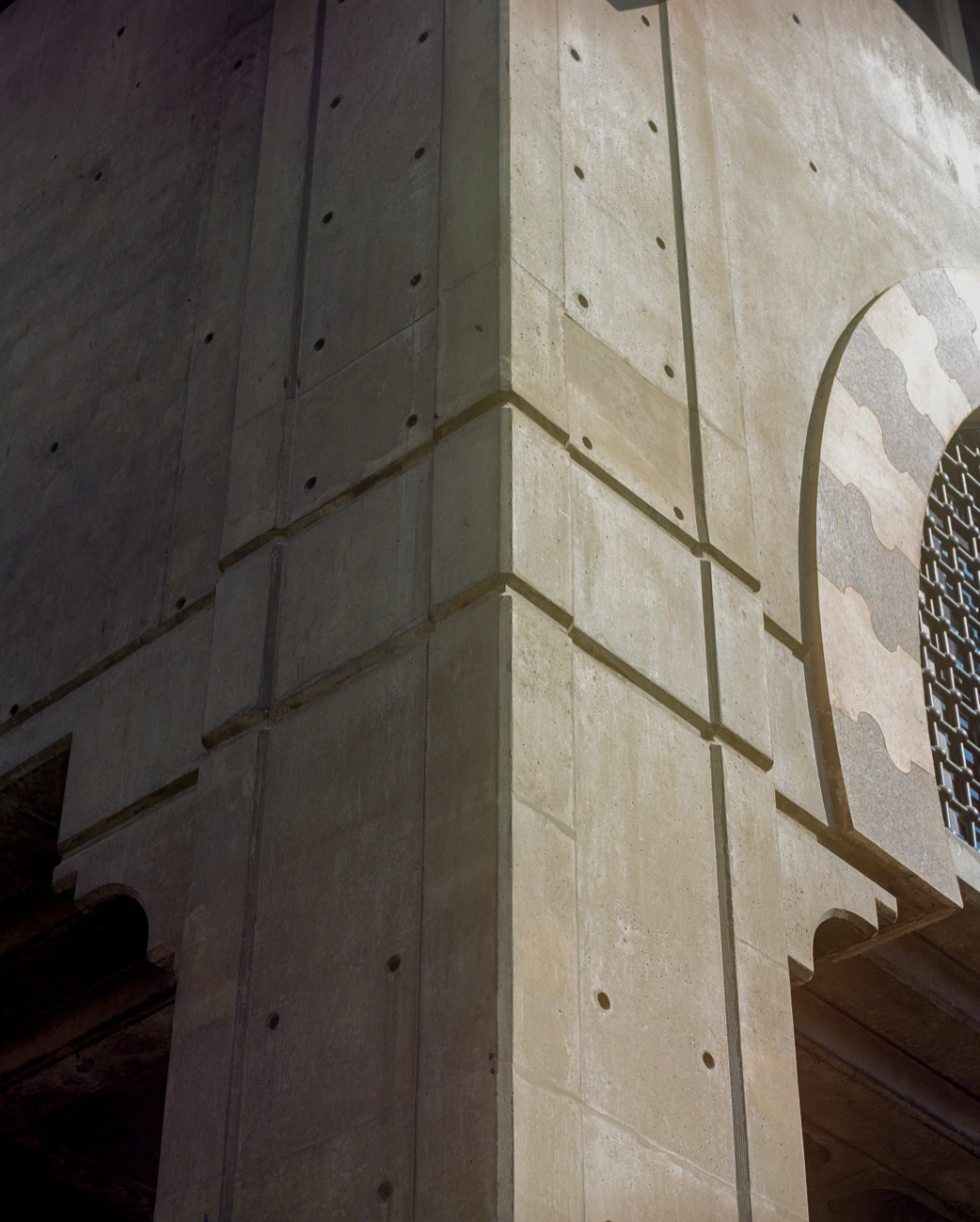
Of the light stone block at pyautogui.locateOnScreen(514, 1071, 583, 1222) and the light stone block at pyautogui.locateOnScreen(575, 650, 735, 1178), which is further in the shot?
the light stone block at pyautogui.locateOnScreen(575, 650, 735, 1178)

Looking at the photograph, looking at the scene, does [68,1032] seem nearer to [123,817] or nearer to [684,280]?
[123,817]

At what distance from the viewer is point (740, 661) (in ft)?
18.9

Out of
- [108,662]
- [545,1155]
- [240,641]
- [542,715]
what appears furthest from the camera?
[108,662]

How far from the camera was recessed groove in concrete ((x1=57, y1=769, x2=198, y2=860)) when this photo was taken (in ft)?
18.7

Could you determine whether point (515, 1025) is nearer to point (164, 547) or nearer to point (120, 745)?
point (120, 745)

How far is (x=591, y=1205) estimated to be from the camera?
4.36 meters

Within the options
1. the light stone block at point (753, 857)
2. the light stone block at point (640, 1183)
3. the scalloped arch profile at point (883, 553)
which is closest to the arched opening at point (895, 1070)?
the scalloped arch profile at point (883, 553)

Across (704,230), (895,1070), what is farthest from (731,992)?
(704,230)

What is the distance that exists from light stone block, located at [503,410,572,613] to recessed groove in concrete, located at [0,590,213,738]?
1259 millimetres

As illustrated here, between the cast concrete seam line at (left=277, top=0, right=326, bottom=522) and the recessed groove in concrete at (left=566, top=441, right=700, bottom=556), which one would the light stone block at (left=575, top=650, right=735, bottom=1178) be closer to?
the recessed groove in concrete at (left=566, top=441, right=700, bottom=556)

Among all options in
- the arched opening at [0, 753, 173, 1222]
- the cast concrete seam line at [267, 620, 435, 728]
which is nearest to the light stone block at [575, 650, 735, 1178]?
the cast concrete seam line at [267, 620, 435, 728]

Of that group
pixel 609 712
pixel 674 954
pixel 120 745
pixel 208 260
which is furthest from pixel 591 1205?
pixel 208 260

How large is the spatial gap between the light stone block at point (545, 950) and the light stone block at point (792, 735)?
1.24 metres

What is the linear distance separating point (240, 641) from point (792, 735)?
5.64ft
